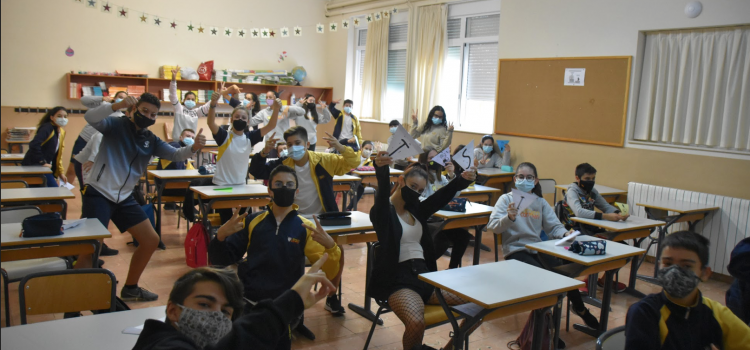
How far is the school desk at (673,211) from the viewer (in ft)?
17.7

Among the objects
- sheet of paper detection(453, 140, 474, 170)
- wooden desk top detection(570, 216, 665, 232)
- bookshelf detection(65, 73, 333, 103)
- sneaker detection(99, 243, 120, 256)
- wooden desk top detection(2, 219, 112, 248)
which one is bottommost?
sneaker detection(99, 243, 120, 256)

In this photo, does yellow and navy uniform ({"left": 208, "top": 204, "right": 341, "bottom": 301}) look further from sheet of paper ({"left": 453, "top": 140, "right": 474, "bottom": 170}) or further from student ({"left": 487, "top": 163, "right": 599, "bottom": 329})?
student ({"left": 487, "top": 163, "right": 599, "bottom": 329})

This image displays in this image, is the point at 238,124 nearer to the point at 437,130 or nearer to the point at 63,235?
the point at 63,235

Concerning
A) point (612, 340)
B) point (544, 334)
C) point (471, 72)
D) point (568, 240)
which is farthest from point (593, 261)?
point (471, 72)

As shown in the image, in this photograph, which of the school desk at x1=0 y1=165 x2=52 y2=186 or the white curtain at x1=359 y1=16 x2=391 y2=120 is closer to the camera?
the school desk at x1=0 y1=165 x2=52 y2=186

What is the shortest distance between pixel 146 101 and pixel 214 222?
1647mm

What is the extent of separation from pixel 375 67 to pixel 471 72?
2.40 m

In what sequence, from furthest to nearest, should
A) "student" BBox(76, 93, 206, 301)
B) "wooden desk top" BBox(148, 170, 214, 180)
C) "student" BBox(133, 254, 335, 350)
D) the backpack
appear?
"wooden desk top" BBox(148, 170, 214, 180)
"student" BBox(76, 93, 206, 301)
the backpack
"student" BBox(133, 254, 335, 350)

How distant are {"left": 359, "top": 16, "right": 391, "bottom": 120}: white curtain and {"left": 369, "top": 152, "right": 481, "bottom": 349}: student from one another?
25.2 feet

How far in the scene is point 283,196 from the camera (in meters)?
3.14

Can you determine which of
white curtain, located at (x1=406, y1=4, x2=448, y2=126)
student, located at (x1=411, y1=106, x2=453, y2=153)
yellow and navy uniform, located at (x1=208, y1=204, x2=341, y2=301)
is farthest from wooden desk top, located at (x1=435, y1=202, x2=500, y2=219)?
white curtain, located at (x1=406, y1=4, x2=448, y2=126)

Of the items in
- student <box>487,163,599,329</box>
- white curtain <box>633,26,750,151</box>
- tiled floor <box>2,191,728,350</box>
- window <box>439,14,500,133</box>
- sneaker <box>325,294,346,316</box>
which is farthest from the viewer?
window <box>439,14,500,133</box>

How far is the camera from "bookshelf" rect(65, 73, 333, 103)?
9484 millimetres

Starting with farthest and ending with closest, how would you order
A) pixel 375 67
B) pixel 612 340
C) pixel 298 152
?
pixel 375 67 → pixel 298 152 → pixel 612 340
